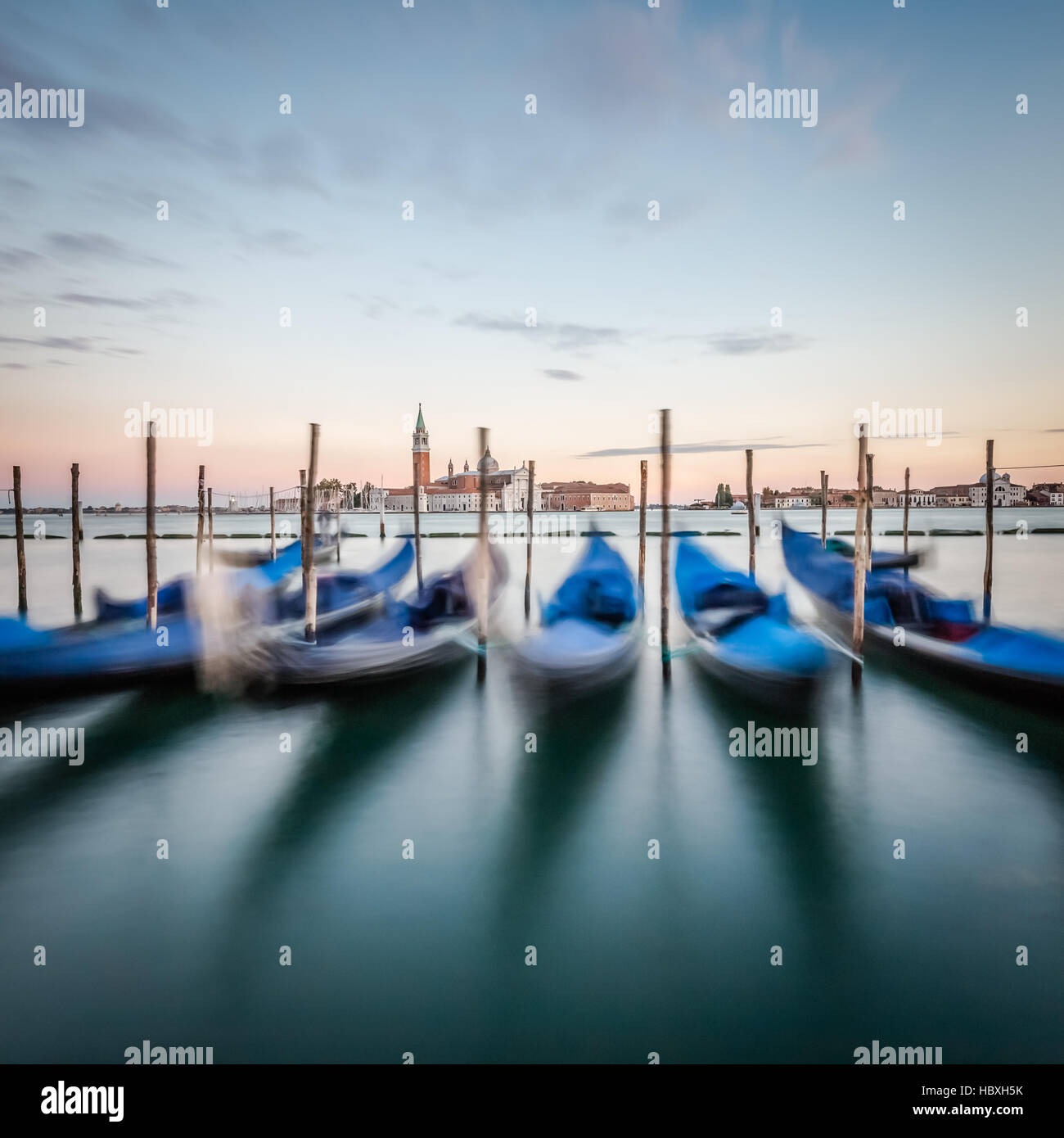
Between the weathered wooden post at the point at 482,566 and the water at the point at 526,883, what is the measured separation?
→ 137 cm

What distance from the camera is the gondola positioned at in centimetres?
847

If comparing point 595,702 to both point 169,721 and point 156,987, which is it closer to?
point 169,721

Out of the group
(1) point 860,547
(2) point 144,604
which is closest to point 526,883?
(1) point 860,547

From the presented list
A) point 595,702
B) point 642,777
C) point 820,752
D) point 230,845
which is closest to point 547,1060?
point 230,845

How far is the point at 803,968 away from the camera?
12.8 ft

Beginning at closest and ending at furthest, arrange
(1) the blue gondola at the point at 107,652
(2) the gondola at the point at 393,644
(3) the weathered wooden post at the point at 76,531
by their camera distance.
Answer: (1) the blue gondola at the point at 107,652 → (2) the gondola at the point at 393,644 → (3) the weathered wooden post at the point at 76,531

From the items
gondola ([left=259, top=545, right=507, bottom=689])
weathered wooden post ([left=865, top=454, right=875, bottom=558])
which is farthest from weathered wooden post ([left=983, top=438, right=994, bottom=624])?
gondola ([left=259, top=545, right=507, bottom=689])

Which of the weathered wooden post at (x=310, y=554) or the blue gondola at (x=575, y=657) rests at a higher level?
the weathered wooden post at (x=310, y=554)

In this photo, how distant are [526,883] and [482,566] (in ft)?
16.6

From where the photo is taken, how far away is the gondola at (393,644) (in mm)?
8469

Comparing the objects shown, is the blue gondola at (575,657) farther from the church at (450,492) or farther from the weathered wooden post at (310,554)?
the church at (450,492)

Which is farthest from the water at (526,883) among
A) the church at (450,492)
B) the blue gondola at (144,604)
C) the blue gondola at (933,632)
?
the church at (450,492)

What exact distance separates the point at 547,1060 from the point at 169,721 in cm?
661

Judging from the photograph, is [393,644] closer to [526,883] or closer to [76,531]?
[526,883]
